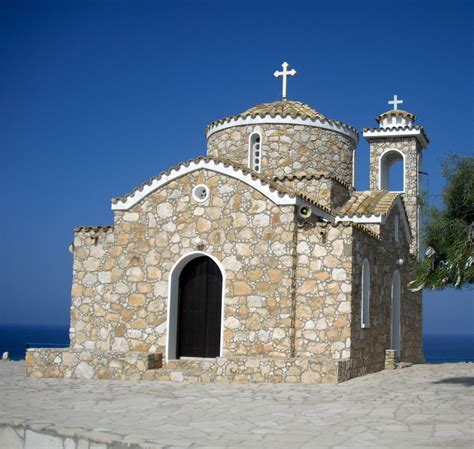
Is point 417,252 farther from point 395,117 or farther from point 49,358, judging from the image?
point 49,358

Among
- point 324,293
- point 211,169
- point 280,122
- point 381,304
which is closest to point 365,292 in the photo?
point 381,304

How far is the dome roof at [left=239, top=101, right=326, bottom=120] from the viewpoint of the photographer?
2014cm

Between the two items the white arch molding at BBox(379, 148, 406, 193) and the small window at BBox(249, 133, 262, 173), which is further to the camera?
the white arch molding at BBox(379, 148, 406, 193)

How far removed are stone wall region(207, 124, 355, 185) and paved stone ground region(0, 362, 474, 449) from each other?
7304 millimetres

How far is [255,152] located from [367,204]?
12.1 ft

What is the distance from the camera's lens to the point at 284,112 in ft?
66.1

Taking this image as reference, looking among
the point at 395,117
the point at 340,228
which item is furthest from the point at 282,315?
the point at 395,117

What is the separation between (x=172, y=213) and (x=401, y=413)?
8637mm

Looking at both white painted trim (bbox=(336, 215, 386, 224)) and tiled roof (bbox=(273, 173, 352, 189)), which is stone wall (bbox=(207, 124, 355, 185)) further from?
white painted trim (bbox=(336, 215, 386, 224))

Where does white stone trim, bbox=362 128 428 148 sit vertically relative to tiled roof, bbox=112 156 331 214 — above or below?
above

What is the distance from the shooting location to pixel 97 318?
17422 mm

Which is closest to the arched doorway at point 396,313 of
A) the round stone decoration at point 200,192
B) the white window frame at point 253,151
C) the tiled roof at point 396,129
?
the white window frame at point 253,151

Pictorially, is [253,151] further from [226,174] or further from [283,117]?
[226,174]

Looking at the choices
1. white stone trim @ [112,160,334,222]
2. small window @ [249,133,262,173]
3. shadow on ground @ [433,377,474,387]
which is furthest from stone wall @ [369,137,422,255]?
shadow on ground @ [433,377,474,387]
